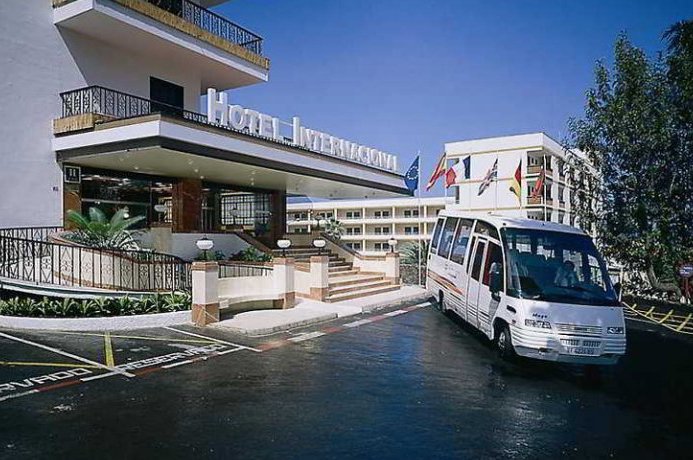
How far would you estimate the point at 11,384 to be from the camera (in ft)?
22.4

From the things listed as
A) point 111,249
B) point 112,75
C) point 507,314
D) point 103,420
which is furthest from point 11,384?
point 112,75

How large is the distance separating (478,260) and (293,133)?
9183 millimetres

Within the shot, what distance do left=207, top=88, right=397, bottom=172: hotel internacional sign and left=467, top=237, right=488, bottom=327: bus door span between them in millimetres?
8132

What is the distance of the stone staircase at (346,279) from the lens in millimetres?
15945

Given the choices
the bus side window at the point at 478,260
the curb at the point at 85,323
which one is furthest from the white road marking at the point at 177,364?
the bus side window at the point at 478,260

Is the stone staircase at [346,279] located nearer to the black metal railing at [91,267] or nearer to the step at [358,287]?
the step at [358,287]

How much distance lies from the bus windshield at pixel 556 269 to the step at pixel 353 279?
817cm

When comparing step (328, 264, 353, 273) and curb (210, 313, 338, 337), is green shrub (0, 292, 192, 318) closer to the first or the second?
curb (210, 313, 338, 337)

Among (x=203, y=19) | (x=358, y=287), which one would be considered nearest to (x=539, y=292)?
(x=358, y=287)

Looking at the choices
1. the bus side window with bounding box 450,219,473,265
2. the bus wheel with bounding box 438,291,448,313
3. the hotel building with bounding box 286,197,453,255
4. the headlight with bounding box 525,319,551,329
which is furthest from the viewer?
the hotel building with bounding box 286,197,453,255

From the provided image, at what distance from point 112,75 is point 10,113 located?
369 cm

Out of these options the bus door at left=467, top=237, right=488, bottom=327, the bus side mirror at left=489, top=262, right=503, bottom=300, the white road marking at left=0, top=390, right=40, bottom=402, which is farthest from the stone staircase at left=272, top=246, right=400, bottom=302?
the white road marking at left=0, top=390, right=40, bottom=402

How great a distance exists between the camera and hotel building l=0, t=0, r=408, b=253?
1365 cm

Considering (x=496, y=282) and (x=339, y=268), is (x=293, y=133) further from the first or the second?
(x=496, y=282)
